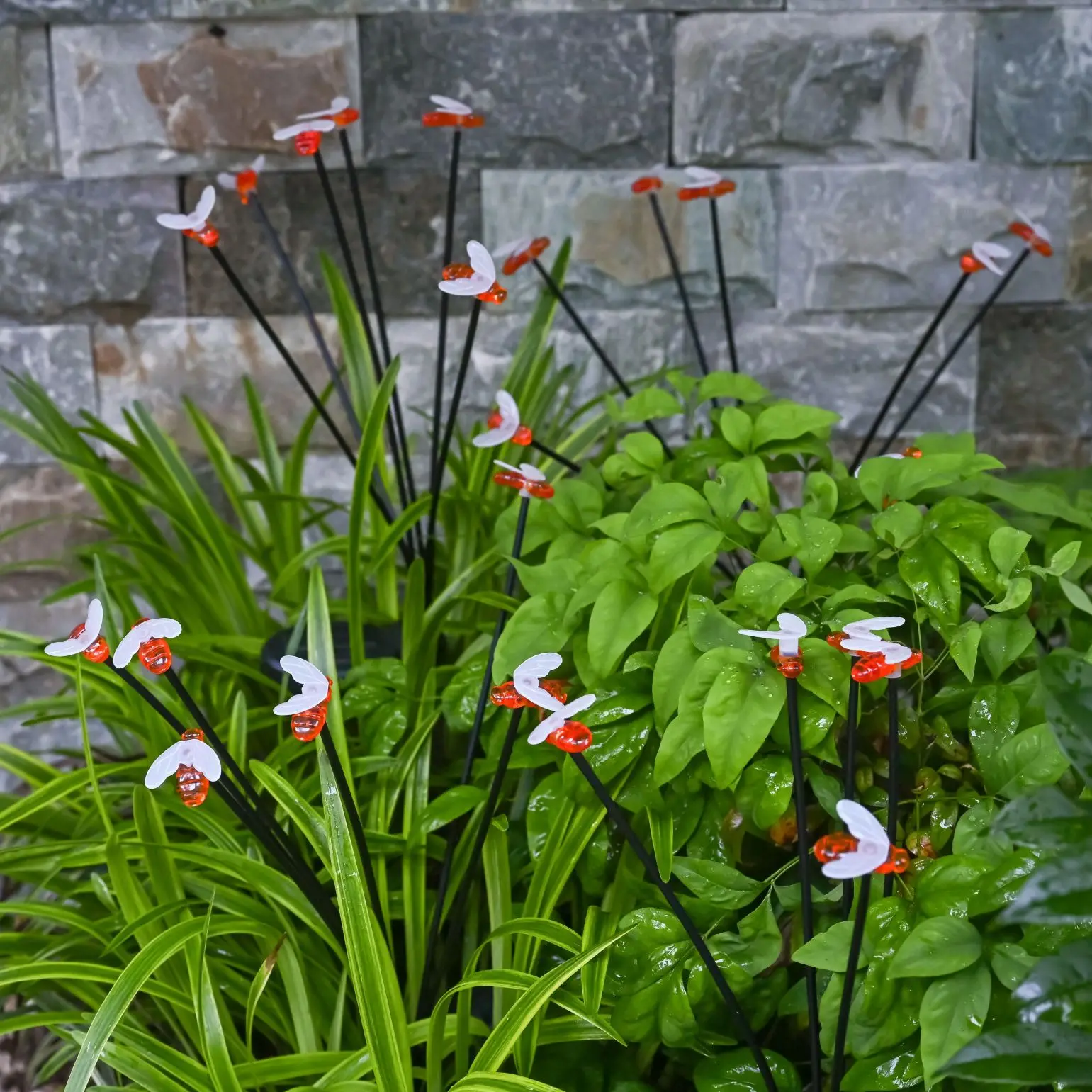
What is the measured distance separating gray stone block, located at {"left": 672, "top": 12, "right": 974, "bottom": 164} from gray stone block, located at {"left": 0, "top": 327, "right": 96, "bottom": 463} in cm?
92

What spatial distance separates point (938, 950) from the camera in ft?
2.10

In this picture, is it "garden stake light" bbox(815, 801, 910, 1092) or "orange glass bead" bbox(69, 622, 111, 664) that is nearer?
"garden stake light" bbox(815, 801, 910, 1092)

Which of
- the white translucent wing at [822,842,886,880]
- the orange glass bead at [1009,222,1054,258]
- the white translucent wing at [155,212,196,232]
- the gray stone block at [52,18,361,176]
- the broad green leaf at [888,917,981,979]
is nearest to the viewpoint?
the white translucent wing at [822,842,886,880]

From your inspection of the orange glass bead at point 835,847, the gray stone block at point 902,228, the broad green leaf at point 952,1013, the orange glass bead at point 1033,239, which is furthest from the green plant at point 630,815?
the gray stone block at point 902,228

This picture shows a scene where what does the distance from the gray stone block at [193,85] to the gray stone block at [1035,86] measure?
886 millimetres

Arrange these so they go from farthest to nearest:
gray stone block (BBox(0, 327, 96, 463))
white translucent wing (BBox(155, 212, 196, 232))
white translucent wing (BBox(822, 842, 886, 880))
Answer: gray stone block (BBox(0, 327, 96, 463)) < white translucent wing (BBox(155, 212, 196, 232)) < white translucent wing (BBox(822, 842, 886, 880))

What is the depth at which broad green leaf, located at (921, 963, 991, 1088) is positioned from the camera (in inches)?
24.6

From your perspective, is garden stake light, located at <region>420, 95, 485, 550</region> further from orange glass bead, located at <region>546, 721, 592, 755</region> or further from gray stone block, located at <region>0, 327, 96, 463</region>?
gray stone block, located at <region>0, 327, 96, 463</region>

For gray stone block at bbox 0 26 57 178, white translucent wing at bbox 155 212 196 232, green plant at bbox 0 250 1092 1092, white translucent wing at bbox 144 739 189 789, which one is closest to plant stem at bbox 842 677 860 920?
green plant at bbox 0 250 1092 1092

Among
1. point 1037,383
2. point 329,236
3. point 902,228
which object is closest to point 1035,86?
point 902,228

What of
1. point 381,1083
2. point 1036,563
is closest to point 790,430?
point 1036,563

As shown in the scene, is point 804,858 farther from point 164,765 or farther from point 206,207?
point 206,207

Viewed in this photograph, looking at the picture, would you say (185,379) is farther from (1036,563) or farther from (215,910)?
(1036,563)

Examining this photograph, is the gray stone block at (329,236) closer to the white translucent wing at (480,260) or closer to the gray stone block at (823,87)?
the gray stone block at (823,87)
